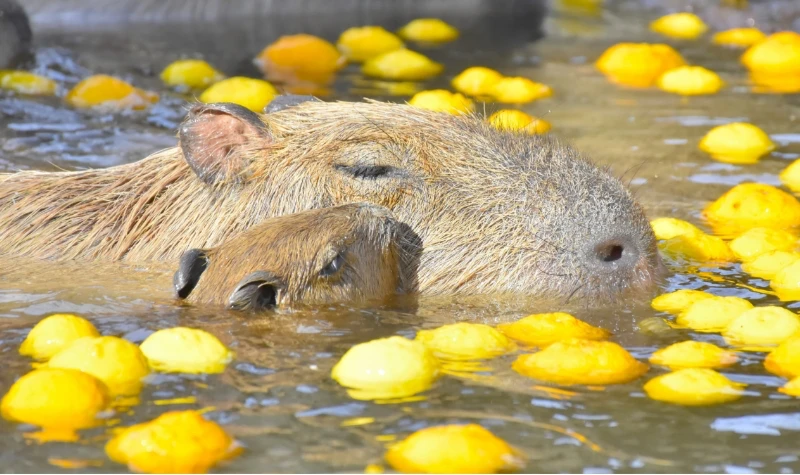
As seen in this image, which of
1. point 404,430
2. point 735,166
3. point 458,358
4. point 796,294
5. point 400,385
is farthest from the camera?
point 735,166

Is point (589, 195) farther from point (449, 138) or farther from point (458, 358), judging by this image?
point (458, 358)

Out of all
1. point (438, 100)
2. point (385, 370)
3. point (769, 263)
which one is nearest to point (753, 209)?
point (769, 263)

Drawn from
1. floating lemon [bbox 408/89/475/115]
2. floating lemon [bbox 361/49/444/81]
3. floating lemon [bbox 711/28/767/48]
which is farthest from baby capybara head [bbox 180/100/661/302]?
floating lemon [bbox 711/28/767/48]

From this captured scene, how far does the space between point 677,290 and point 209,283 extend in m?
1.91

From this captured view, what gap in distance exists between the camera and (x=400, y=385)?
3887 millimetres

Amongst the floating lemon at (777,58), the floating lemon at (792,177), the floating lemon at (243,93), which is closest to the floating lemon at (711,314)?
the floating lemon at (792,177)

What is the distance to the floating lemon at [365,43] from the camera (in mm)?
9828

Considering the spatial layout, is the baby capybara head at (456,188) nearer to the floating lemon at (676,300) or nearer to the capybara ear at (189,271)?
the floating lemon at (676,300)

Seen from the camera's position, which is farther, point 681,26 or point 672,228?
point 681,26

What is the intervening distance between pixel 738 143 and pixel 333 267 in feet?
12.1

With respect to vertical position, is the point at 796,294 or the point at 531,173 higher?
the point at 531,173

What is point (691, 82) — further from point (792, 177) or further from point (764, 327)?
point (764, 327)

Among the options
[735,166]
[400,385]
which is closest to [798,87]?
[735,166]

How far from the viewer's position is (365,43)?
9.85m
